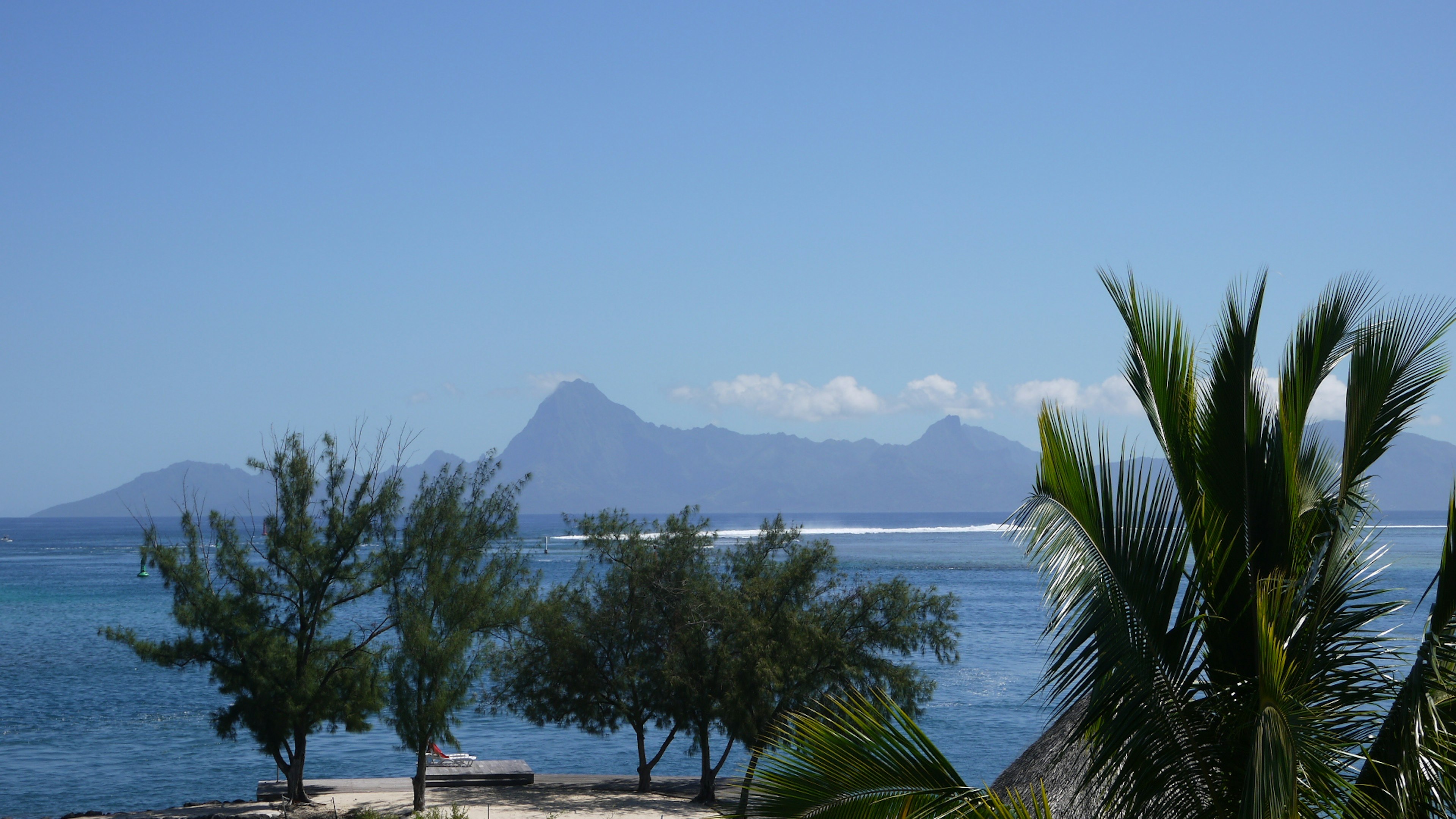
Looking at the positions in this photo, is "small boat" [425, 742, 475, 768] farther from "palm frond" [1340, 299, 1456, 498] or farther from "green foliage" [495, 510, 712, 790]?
"palm frond" [1340, 299, 1456, 498]

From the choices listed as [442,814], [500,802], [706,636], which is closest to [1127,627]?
[442,814]

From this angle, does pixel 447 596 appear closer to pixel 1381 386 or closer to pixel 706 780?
pixel 706 780

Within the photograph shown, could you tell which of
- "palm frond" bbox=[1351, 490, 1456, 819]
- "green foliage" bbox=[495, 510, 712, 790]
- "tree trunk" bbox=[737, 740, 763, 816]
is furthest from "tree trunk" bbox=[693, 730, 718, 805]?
"palm frond" bbox=[1351, 490, 1456, 819]

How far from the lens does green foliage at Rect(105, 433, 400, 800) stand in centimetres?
2394

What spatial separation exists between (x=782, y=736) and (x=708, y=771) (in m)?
23.4

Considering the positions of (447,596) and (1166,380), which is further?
(447,596)

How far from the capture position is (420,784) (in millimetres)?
24219

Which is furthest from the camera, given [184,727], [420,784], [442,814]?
[184,727]

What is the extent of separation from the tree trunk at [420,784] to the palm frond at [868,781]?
821 inches

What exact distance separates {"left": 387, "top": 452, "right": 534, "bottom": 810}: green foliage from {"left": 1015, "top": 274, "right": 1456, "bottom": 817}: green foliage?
812 inches

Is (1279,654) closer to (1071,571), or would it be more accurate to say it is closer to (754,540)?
(1071,571)

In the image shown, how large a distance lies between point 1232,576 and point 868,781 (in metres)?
1.86

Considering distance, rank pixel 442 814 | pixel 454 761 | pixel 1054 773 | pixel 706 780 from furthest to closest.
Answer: pixel 454 761 < pixel 706 780 < pixel 442 814 < pixel 1054 773

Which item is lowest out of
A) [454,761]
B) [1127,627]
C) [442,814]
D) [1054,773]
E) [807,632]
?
[454,761]
